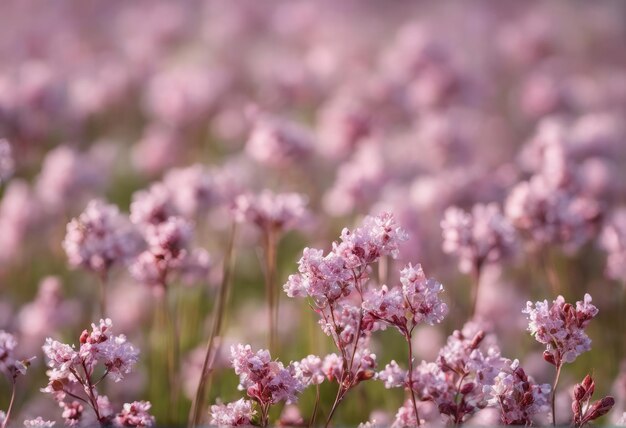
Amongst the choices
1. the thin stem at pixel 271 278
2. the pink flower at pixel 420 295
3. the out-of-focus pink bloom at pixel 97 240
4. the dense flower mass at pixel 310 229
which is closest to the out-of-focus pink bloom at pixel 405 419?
the dense flower mass at pixel 310 229

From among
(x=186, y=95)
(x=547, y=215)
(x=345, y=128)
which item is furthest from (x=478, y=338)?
(x=186, y=95)

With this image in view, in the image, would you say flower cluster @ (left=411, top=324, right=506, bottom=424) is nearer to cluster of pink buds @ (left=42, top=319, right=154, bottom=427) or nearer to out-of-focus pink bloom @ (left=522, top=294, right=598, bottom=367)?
out-of-focus pink bloom @ (left=522, top=294, right=598, bottom=367)

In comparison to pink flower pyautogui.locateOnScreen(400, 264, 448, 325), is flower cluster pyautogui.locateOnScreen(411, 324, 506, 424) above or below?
below

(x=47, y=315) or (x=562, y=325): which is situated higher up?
(x=47, y=315)

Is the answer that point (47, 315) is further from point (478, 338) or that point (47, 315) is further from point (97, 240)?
point (478, 338)

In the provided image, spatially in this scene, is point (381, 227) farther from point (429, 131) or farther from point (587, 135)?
point (429, 131)

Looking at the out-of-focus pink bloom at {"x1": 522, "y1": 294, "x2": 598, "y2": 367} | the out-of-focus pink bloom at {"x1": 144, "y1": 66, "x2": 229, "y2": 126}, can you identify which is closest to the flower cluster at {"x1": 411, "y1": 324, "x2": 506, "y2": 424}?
Answer: the out-of-focus pink bloom at {"x1": 522, "y1": 294, "x2": 598, "y2": 367}

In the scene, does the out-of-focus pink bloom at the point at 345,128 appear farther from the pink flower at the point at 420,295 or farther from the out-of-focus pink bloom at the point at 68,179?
the pink flower at the point at 420,295
